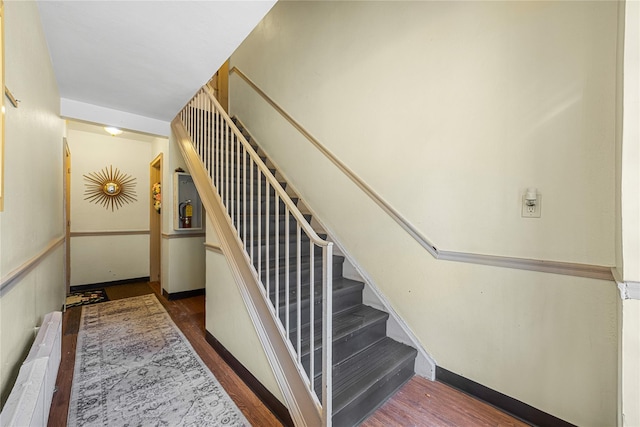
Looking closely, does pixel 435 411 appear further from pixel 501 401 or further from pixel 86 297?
pixel 86 297

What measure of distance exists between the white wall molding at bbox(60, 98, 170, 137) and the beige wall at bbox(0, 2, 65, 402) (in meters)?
0.80

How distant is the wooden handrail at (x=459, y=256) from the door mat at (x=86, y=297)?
354cm

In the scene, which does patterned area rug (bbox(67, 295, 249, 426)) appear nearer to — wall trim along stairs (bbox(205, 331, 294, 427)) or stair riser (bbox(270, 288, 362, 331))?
wall trim along stairs (bbox(205, 331, 294, 427))

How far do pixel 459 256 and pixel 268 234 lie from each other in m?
1.26

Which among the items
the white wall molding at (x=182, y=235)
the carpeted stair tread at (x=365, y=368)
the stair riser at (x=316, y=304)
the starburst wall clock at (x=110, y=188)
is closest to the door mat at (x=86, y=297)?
the white wall molding at (x=182, y=235)

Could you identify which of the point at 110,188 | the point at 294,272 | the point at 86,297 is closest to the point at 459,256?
the point at 294,272

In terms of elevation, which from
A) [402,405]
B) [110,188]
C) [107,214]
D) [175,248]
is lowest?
[402,405]

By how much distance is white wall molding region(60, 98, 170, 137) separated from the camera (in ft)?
8.67

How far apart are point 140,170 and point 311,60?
3634 mm

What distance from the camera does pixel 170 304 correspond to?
3.39 metres

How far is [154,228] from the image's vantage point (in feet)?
14.4

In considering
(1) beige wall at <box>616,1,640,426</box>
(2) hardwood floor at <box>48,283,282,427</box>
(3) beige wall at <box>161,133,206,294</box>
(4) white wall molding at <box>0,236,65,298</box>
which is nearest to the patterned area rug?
(2) hardwood floor at <box>48,283,282,427</box>

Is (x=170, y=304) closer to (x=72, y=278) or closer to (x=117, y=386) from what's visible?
(x=117, y=386)

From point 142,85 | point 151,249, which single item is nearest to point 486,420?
point 142,85
